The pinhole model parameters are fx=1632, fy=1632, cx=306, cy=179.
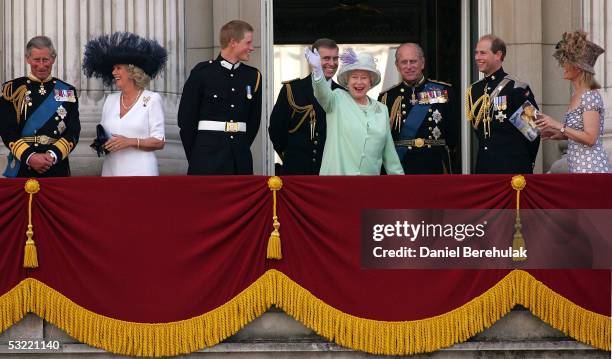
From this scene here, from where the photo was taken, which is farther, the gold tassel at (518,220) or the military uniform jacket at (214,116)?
the military uniform jacket at (214,116)

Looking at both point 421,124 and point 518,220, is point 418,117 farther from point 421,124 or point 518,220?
point 518,220

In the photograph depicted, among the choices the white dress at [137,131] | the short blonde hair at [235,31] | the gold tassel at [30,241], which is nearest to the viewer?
the gold tassel at [30,241]

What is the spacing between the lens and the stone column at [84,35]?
13.3 meters

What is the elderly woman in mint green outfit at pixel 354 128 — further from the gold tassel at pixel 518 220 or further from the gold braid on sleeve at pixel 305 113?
the gold tassel at pixel 518 220

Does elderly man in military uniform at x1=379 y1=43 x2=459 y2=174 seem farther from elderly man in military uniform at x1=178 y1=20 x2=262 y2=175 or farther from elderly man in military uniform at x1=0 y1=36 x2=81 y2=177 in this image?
elderly man in military uniform at x1=0 y1=36 x2=81 y2=177

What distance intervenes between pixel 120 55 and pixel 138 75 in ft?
0.70

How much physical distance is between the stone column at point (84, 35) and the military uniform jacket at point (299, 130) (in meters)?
1.19

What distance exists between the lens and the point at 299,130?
41.5 ft

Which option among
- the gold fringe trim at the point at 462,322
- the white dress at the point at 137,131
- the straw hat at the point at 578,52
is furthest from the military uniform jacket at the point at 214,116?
the straw hat at the point at 578,52

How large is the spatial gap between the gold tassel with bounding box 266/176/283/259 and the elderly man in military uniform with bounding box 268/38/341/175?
68.5 inches

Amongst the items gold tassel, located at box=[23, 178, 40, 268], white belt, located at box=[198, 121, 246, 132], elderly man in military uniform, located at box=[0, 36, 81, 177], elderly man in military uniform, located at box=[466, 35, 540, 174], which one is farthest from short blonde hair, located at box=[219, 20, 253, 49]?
gold tassel, located at box=[23, 178, 40, 268]

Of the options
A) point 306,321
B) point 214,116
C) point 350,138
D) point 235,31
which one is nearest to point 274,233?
point 306,321

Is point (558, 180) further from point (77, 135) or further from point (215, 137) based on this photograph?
point (77, 135)

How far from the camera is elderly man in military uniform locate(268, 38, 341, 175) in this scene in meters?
12.6
